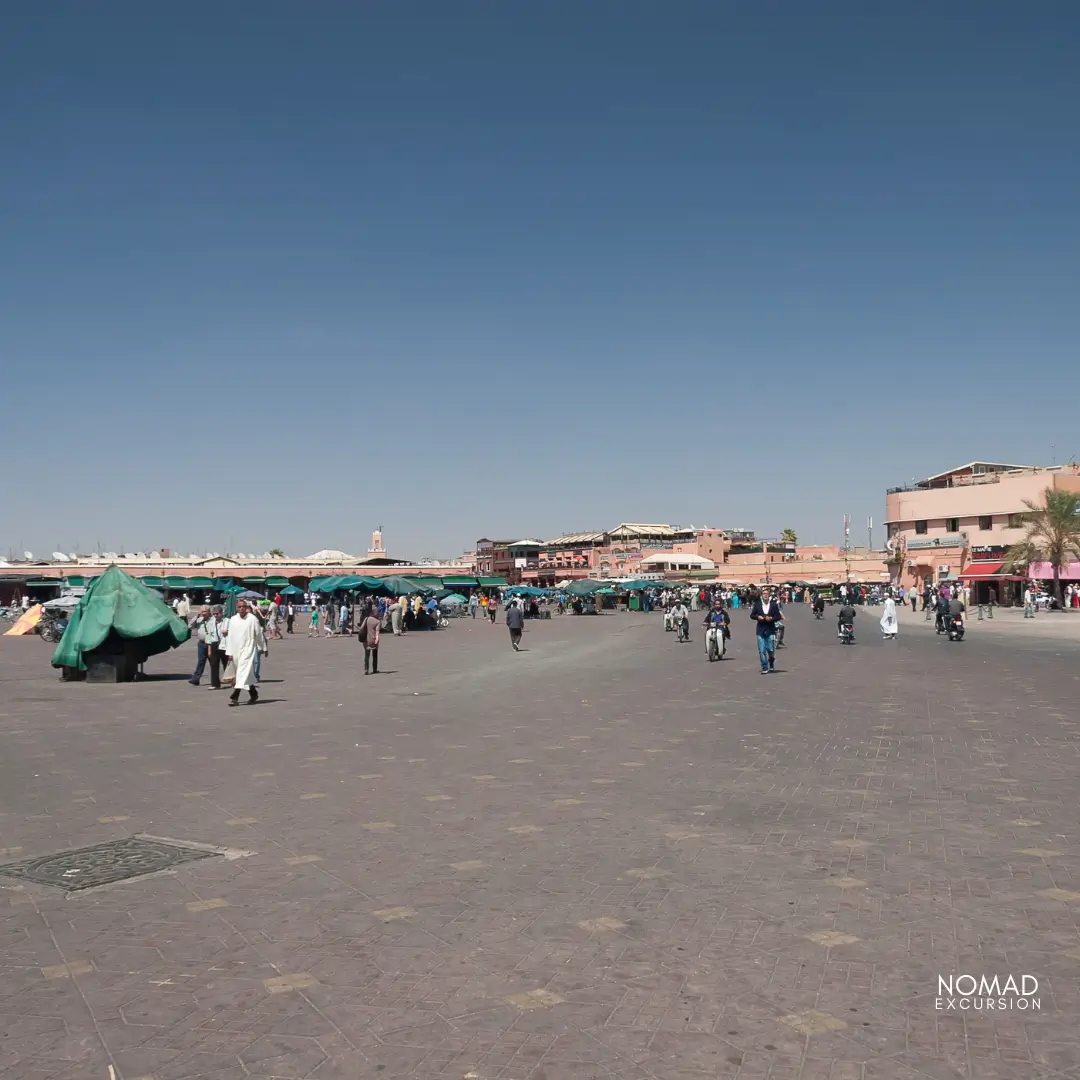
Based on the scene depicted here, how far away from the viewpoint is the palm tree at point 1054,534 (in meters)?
58.0

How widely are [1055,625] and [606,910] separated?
128ft

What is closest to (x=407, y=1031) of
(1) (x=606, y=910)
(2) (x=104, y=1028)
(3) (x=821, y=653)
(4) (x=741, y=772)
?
(2) (x=104, y=1028)

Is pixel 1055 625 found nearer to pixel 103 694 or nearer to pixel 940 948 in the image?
pixel 103 694

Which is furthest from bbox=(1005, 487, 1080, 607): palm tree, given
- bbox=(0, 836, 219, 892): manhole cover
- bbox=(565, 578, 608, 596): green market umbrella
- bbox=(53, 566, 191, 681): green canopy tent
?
bbox=(0, 836, 219, 892): manhole cover

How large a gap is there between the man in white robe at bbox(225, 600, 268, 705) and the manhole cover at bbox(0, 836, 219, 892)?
341 inches

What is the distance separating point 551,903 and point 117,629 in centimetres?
1620

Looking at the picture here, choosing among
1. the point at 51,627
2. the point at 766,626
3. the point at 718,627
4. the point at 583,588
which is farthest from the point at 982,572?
the point at 51,627

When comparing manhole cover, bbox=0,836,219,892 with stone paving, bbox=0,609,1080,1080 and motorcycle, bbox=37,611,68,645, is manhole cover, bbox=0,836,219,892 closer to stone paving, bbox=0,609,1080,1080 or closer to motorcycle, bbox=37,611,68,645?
stone paving, bbox=0,609,1080,1080

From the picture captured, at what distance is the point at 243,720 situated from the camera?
13656mm

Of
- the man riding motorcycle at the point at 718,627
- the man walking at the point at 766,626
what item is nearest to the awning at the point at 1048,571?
the man riding motorcycle at the point at 718,627

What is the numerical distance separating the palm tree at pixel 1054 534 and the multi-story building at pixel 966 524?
2.15 m

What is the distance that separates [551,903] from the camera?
5.41 m

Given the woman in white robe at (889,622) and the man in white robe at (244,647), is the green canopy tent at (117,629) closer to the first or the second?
the man in white robe at (244,647)

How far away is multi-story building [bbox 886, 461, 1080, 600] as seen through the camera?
67312 mm
